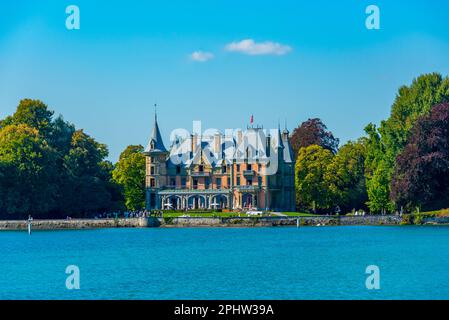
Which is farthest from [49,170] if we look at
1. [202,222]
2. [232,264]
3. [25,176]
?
[232,264]

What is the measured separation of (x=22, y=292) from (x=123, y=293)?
13.3 ft

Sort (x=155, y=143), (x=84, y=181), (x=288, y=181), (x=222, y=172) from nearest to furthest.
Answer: (x=84, y=181) < (x=288, y=181) < (x=222, y=172) < (x=155, y=143)

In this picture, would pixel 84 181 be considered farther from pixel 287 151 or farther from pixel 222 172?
pixel 287 151

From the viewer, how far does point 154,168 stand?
9662 cm

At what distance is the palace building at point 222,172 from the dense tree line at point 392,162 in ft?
6.41

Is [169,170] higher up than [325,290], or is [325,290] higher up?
[169,170]

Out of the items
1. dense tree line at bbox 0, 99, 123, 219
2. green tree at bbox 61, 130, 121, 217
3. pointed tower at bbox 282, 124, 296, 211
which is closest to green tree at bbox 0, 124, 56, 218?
dense tree line at bbox 0, 99, 123, 219

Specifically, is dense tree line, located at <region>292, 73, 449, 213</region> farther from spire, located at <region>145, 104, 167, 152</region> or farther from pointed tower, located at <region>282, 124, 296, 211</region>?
spire, located at <region>145, 104, 167, 152</region>

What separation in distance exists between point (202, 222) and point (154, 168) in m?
Result: 17.6

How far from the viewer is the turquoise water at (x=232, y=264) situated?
38.0 metres

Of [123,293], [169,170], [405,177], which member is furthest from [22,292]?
[169,170]

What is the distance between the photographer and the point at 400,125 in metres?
86.3

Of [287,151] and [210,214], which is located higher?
[287,151]

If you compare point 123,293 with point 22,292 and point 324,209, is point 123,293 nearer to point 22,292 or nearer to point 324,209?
point 22,292
